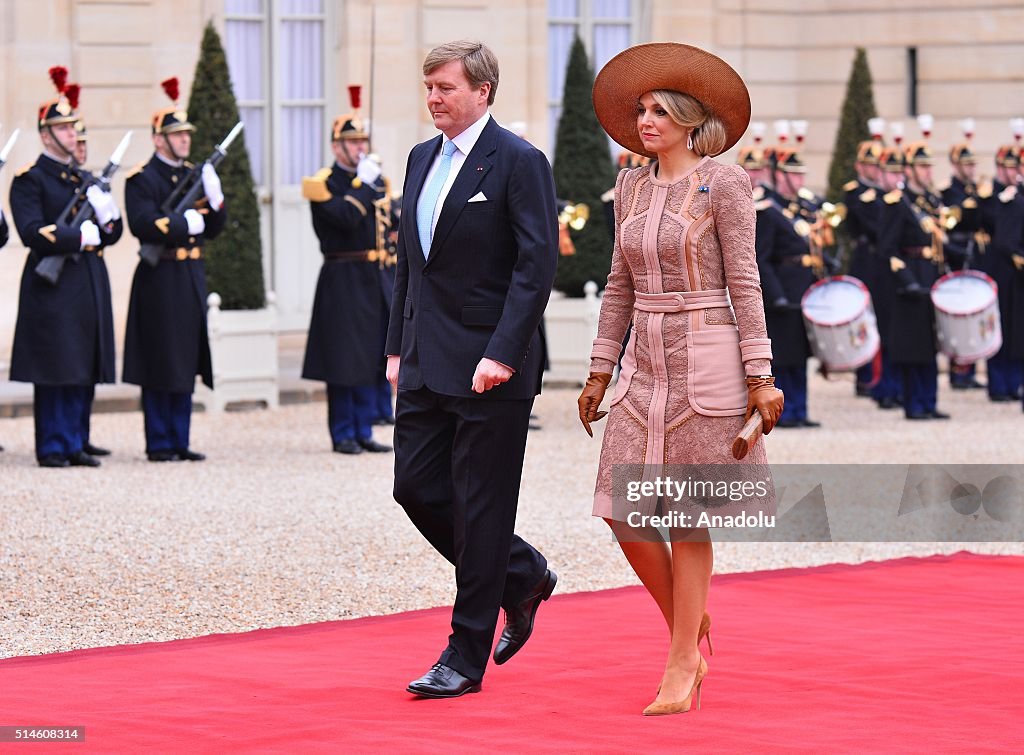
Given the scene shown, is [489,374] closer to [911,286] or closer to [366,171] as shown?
[366,171]

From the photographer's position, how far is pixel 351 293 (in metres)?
11.5

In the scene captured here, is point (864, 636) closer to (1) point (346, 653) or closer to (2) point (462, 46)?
(1) point (346, 653)

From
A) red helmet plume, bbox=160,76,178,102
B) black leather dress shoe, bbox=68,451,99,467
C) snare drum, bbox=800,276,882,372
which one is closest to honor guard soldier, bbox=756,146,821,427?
snare drum, bbox=800,276,882,372

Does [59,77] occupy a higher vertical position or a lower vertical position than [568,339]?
higher

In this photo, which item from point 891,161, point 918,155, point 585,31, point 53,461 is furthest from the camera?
point 585,31

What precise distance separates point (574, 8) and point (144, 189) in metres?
9.02

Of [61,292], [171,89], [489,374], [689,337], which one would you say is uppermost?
[171,89]

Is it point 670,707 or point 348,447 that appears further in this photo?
point 348,447

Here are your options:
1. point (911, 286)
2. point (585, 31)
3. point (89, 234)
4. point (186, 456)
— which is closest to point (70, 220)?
point (89, 234)

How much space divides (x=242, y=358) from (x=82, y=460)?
3.23 meters

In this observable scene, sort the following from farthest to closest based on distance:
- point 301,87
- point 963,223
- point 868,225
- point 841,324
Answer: point 301,87
point 963,223
point 868,225
point 841,324

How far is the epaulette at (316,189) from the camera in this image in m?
11.1

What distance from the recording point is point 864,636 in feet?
19.9

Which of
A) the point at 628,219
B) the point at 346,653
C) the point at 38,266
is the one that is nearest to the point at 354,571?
the point at 346,653
